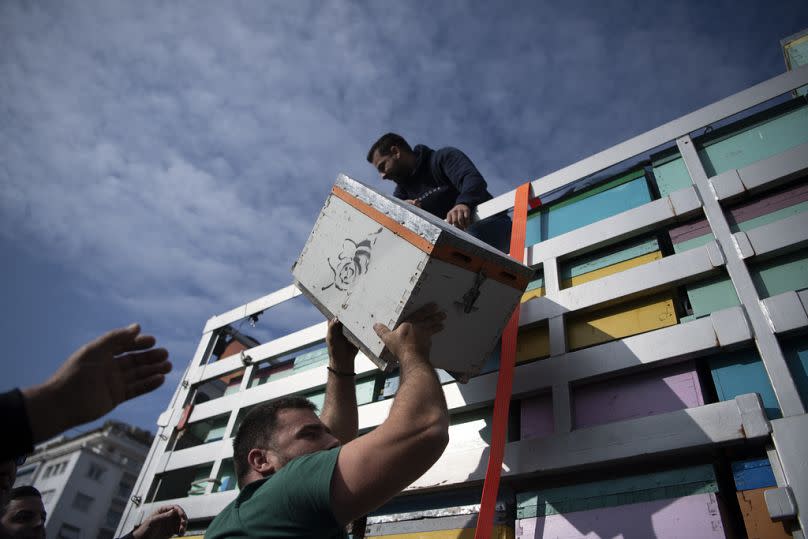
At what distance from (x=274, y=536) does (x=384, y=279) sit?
3.70ft

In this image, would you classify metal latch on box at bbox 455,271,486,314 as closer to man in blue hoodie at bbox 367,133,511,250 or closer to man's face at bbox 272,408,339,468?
man's face at bbox 272,408,339,468

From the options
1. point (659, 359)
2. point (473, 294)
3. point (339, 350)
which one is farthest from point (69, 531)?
point (659, 359)

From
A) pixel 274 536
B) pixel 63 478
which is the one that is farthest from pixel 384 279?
pixel 63 478

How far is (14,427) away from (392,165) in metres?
3.43

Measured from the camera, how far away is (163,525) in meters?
2.89

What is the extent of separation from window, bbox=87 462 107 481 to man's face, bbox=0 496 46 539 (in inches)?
1659

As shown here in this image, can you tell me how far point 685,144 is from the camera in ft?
9.92

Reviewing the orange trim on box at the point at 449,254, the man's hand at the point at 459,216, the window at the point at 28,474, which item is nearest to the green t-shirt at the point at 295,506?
the orange trim on box at the point at 449,254

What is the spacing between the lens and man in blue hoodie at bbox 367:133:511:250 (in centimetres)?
366

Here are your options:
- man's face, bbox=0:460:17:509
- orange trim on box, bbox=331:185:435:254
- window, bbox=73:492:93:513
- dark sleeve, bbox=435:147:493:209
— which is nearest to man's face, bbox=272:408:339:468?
orange trim on box, bbox=331:185:435:254

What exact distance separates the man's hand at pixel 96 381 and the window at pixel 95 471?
45.1 meters

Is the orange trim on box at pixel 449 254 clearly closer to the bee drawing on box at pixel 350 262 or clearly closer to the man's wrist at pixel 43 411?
the bee drawing on box at pixel 350 262

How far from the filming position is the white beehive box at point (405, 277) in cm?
217

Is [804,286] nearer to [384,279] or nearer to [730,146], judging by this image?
[730,146]
